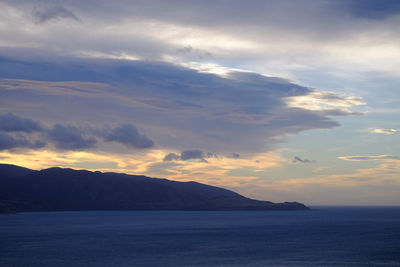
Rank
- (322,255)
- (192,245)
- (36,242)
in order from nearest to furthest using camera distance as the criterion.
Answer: (322,255) < (192,245) < (36,242)

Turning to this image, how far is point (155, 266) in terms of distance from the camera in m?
75.6

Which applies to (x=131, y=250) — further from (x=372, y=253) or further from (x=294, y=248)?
(x=372, y=253)

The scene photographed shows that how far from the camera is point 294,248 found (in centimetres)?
10062

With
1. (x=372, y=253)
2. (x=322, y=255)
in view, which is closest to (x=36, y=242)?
(x=322, y=255)

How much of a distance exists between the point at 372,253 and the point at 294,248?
17.3m

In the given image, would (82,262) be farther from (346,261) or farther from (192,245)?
(346,261)

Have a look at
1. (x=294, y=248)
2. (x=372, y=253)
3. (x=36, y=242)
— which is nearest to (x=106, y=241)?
(x=36, y=242)

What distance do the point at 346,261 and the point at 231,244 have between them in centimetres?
3451

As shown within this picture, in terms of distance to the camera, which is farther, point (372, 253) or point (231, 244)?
point (231, 244)

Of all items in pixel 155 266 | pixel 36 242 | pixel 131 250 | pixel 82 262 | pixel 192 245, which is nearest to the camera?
pixel 155 266

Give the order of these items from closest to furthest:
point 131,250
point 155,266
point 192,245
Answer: point 155,266 → point 131,250 → point 192,245

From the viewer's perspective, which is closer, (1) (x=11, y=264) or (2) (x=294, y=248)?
(1) (x=11, y=264)

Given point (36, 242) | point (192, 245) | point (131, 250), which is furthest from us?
point (36, 242)

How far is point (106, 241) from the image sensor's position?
11950 cm
